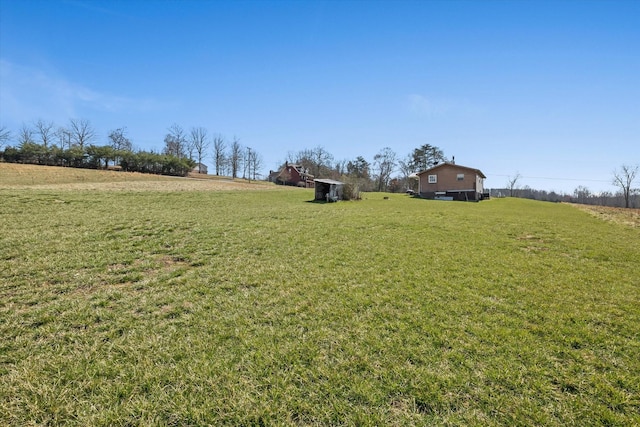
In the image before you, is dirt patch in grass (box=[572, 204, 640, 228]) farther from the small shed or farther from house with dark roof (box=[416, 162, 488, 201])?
the small shed

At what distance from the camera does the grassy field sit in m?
2.42

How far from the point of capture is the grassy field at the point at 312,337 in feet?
7.95

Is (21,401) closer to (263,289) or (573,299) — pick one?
(263,289)

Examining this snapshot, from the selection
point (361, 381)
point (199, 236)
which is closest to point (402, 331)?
point (361, 381)

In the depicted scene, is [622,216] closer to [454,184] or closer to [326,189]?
[454,184]

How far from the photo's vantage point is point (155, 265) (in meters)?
6.15

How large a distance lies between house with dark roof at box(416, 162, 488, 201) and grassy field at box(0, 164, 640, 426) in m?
30.7

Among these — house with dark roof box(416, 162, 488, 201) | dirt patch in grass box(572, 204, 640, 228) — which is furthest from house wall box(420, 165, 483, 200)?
dirt patch in grass box(572, 204, 640, 228)

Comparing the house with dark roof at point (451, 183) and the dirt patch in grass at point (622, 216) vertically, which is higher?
the house with dark roof at point (451, 183)

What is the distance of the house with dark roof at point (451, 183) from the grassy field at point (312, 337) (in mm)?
30654

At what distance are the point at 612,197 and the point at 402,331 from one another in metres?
101

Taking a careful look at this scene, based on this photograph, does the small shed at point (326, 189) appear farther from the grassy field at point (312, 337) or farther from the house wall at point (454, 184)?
the grassy field at point (312, 337)

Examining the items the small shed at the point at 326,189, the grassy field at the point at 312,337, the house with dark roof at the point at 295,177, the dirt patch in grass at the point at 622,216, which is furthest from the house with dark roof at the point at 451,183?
the house with dark roof at the point at 295,177

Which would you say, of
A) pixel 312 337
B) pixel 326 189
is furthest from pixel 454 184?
pixel 312 337
